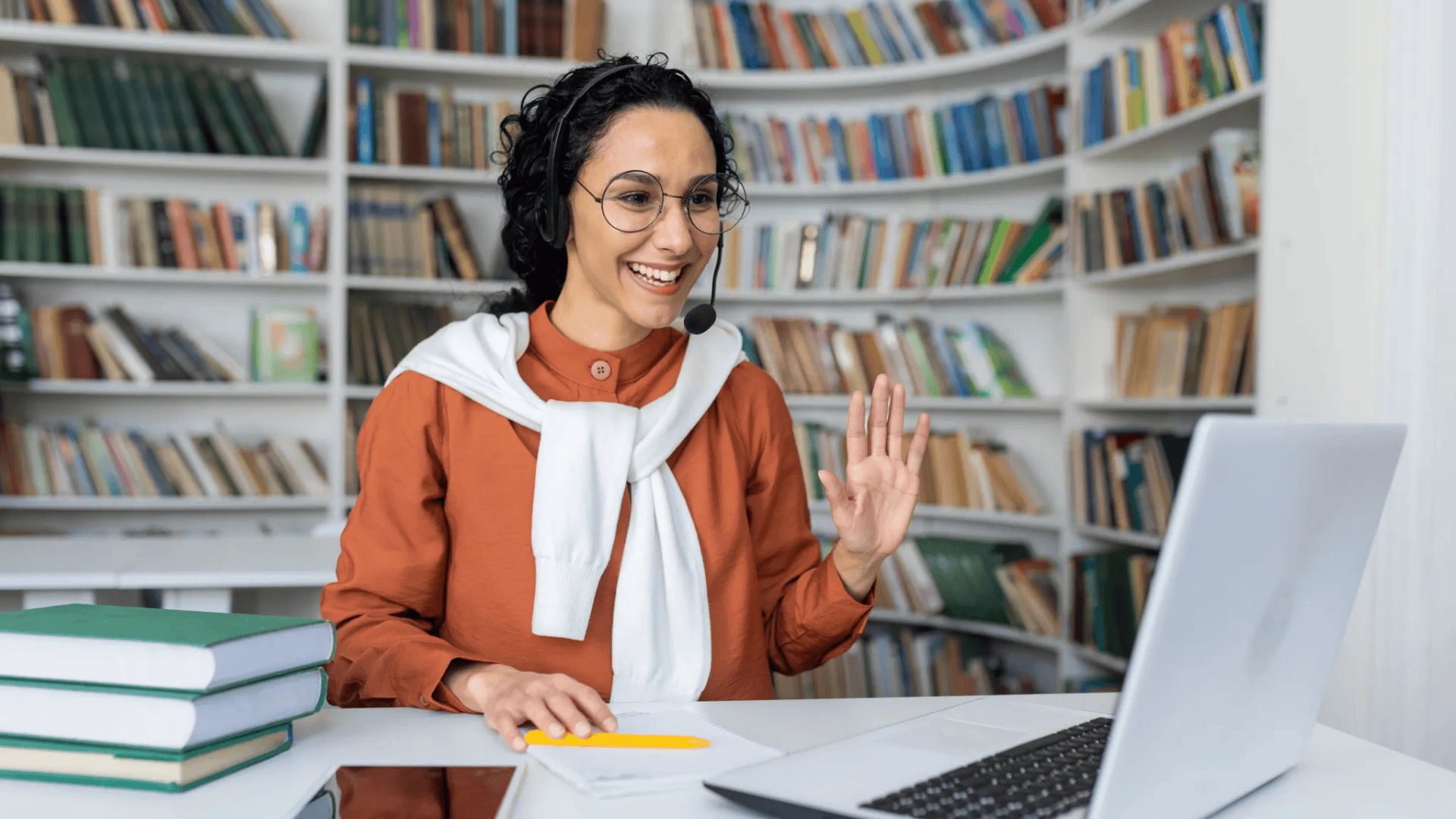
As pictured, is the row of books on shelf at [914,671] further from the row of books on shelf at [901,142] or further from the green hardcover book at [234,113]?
the green hardcover book at [234,113]

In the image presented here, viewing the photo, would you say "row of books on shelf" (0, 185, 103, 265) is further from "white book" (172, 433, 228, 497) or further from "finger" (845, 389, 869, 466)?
"finger" (845, 389, 869, 466)

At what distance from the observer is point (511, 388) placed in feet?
4.24

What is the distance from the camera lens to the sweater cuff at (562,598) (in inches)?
47.2

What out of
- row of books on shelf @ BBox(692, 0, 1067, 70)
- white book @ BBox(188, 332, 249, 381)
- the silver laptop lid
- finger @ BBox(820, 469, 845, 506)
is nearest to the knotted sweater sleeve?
finger @ BBox(820, 469, 845, 506)

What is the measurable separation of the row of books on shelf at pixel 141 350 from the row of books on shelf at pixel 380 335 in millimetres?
187

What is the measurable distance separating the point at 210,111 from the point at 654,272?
109 inches

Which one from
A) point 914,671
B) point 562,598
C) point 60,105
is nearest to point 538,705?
point 562,598

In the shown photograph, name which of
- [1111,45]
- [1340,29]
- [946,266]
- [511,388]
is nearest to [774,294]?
[946,266]

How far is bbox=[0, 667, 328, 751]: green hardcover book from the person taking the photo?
0.78 m

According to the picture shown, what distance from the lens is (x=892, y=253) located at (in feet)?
12.1

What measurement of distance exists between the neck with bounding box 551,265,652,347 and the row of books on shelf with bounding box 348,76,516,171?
7.57 feet

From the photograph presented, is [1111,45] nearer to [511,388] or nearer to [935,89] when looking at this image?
[935,89]

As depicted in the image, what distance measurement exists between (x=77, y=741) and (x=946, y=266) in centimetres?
315

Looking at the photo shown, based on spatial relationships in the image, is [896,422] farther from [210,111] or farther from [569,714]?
[210,111]
